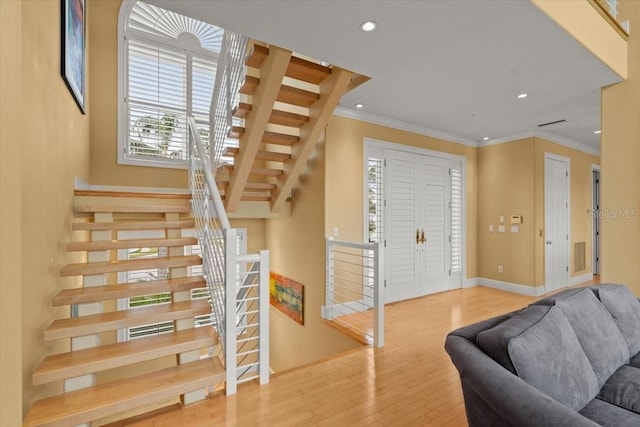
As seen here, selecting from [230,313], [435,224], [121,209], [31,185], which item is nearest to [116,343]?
[230,313]

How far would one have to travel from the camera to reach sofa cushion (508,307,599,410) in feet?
4.48

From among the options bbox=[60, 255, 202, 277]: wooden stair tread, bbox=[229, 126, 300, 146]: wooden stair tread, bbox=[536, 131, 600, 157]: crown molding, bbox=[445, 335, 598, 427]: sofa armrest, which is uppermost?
bbox=[536, 131, 600, 157]: crown molding

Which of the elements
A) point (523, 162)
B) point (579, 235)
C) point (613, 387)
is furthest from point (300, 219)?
point (579, 235)

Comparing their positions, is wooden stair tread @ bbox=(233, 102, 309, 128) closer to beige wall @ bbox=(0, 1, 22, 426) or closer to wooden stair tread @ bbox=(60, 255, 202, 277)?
wooden stair tread @ bbox=(60, 255, 202, 277)

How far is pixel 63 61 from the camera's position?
2434 mm

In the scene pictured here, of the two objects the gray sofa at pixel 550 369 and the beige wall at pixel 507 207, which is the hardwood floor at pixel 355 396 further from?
the beige wall at pixel 507 207

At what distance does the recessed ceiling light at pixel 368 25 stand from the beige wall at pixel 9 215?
6.39 ft

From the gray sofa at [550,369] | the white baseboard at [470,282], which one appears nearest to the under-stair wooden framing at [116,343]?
the gray sofa at [550,369]

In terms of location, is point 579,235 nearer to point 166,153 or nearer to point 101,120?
point 166,153

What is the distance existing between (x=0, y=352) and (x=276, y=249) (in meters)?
4.19

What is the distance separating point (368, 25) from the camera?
7.50ft

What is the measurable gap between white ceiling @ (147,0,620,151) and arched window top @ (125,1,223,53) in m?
2.58

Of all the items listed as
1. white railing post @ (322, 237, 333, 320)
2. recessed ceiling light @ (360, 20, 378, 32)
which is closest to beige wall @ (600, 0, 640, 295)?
recessed ceiling light @ (360, 20, 378, 32)

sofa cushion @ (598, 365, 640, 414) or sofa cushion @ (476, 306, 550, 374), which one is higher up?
sofa cushion @ (476, 306, 550, 374)
